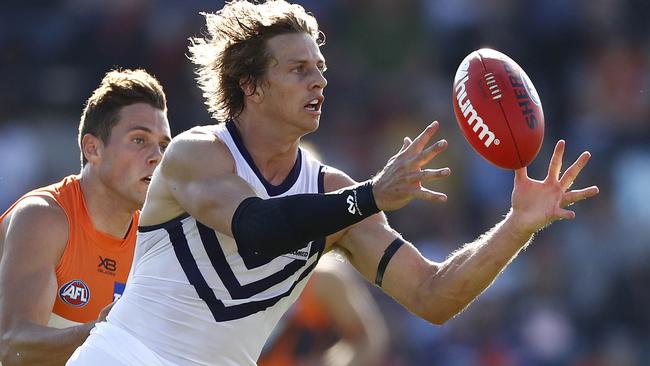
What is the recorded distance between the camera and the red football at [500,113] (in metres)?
4.59

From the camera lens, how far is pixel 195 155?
4.64 metres

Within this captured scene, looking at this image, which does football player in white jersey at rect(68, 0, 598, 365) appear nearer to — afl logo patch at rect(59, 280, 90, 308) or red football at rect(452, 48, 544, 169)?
red football at rect(452, 48, 544, 169)

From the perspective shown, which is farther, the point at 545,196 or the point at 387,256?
the point at 387,256

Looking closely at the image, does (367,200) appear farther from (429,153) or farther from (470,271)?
(470,271)

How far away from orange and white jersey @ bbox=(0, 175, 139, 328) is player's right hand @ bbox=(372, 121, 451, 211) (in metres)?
1.90

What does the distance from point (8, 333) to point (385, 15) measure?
8753 millimetres

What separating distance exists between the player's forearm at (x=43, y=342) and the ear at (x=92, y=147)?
3.50ft

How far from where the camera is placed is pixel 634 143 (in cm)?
1172

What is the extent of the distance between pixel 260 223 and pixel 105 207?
168cm

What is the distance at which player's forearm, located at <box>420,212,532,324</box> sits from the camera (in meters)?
4.65

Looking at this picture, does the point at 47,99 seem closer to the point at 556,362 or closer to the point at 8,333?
the point at 556,362

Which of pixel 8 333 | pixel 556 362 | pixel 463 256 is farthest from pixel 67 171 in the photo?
pixel 463 256

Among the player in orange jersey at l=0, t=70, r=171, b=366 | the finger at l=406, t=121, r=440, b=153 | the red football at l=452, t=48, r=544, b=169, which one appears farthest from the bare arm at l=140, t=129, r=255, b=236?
the red football at l=452, t=48, r=544, b=169

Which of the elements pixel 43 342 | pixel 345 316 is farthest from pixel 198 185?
pixel 345 316
